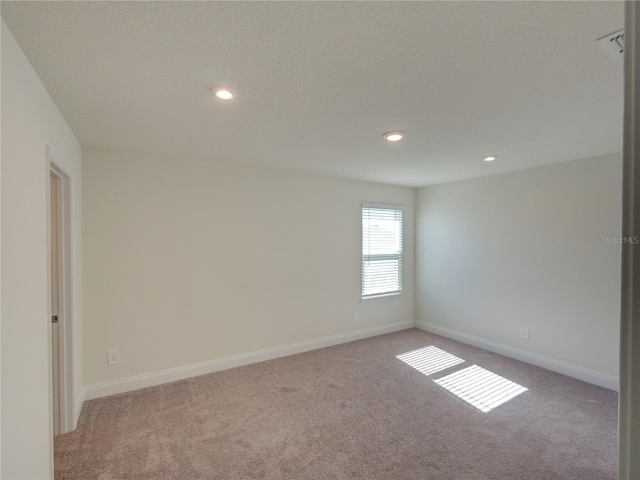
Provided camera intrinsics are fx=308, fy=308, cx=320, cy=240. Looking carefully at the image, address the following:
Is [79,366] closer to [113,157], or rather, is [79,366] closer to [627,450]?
[113,157]

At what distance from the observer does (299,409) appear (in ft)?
8.79

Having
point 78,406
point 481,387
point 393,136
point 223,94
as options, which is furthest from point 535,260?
point 78,406

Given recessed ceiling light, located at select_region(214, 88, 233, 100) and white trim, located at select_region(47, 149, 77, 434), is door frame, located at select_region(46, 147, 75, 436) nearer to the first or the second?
white trim, located at select_region(47, 149, 77, 434)

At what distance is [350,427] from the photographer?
2428 mm

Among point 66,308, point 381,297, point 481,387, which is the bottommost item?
point 481,387

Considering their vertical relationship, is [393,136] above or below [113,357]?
above

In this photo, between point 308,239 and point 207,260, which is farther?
point 308,239

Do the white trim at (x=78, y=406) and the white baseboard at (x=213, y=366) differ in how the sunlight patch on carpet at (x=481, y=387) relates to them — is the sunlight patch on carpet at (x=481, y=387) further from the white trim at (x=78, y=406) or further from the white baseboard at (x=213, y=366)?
the white trim at (x=78, y=406)

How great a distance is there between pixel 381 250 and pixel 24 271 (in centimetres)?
408

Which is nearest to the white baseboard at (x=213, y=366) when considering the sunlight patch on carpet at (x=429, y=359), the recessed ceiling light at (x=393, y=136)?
the sunlight patch on carpet at (x=429, y=359)

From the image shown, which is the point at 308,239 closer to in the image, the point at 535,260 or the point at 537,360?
the point at 535,260

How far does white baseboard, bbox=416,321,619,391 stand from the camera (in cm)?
312

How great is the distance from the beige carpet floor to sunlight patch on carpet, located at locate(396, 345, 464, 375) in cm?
5

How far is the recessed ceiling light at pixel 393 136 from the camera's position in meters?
2.47
